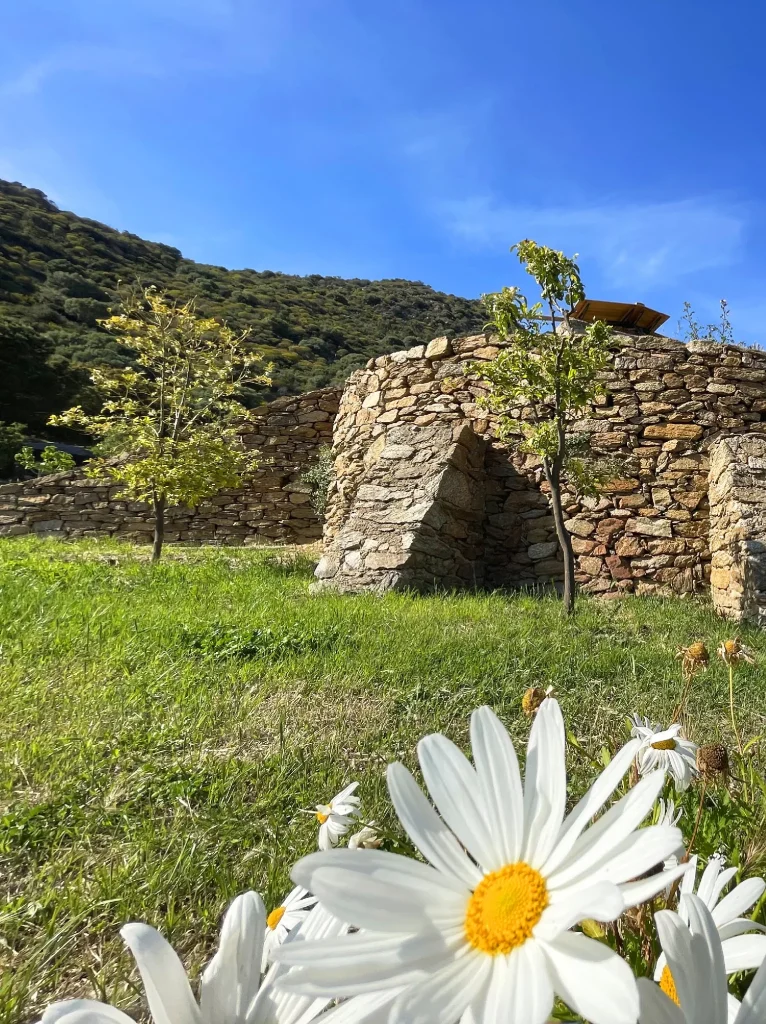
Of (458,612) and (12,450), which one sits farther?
(12,450)

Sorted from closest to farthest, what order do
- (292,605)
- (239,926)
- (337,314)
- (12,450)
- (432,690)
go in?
1. (239,926)
2. (432,690)
3. (292,605)
4. (12,450)
5. (337,314)

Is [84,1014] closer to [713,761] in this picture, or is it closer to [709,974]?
[709,974]

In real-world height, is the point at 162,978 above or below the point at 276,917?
above

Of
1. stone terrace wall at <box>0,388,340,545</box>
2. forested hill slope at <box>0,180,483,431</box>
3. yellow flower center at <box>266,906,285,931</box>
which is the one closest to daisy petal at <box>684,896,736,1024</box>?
yellow flower center at <box>266,906,285,931</box>

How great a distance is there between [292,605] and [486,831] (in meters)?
4.47

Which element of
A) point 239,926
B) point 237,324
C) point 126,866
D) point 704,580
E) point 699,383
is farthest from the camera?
point 237,324

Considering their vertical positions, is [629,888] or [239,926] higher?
[629,888]

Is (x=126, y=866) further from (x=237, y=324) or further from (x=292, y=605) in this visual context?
(x=237, y=324)

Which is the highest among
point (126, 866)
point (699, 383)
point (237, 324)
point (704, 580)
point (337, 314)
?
point (337, 314)

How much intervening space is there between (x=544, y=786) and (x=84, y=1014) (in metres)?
0.29

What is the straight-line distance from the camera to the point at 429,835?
0.39 metres

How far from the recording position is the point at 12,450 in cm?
1455

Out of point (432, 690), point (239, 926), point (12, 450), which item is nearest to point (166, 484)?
point (432, 690)

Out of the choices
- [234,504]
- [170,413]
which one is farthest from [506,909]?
[234,504]
